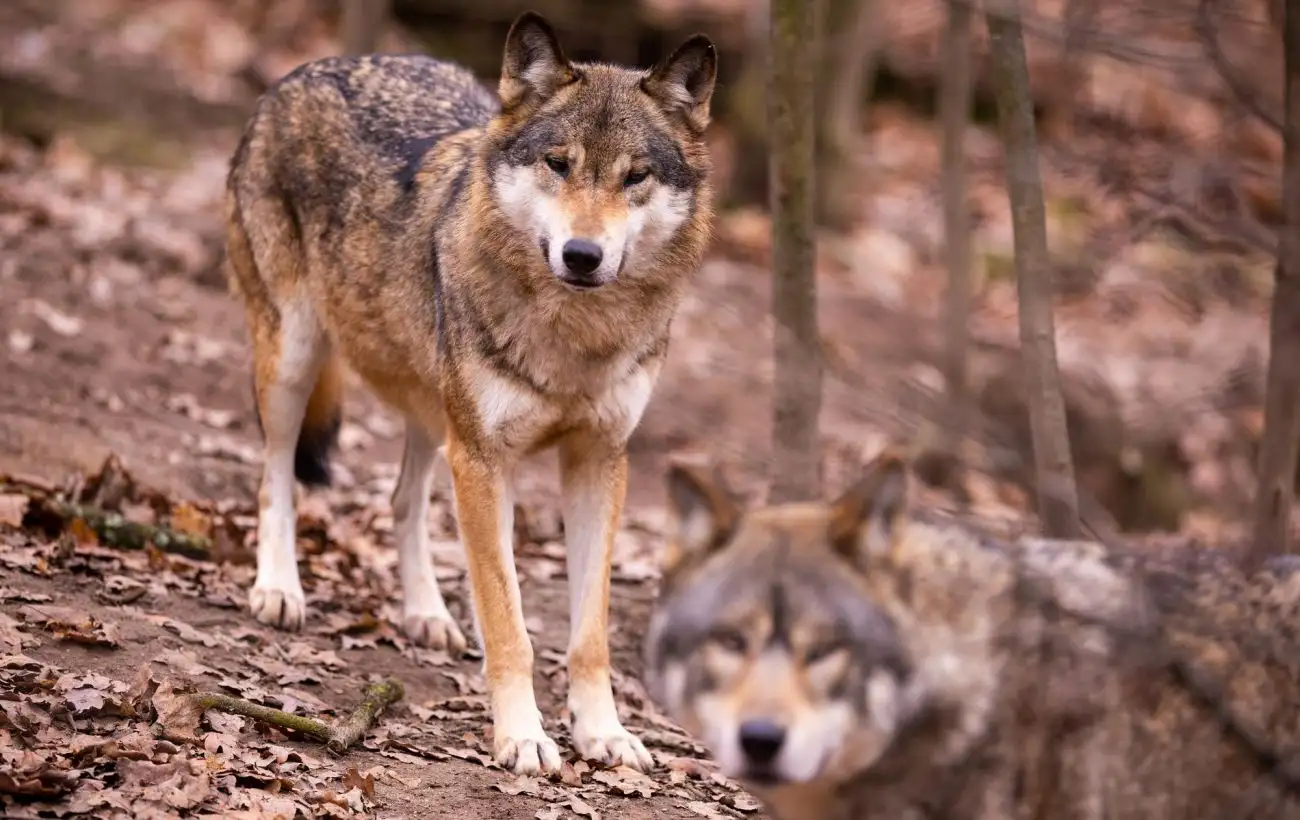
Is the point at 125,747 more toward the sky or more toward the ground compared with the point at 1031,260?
more toward the ground

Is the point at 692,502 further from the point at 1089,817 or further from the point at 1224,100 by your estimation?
the point at 1224,100

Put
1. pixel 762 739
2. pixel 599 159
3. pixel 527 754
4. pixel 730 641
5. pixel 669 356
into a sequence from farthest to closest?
pixel 669 356
pixel 599 159
pixel 527 754
pixel 730 641
pixel 762 739

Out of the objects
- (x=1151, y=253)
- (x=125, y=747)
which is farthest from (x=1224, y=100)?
(x=1151, y=253)

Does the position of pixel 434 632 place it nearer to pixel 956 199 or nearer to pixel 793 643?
pixel 793 643

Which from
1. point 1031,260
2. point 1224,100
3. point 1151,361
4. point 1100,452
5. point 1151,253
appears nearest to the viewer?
point 1224,100

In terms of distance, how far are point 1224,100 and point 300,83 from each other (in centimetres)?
430

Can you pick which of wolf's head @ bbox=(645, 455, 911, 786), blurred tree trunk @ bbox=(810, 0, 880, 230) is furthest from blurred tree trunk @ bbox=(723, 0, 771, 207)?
wolf's head @ bbox=(645, 455, 911, 786)

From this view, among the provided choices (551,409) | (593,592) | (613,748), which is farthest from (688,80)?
(613,748)

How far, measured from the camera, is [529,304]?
5.77 meters

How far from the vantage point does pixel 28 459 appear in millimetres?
7309

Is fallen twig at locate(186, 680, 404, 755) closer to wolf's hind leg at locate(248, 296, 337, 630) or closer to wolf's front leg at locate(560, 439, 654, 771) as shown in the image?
wolf's front leg at locate(560, 439, 654, 771)

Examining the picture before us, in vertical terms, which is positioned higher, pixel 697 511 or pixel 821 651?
pixel 697 511

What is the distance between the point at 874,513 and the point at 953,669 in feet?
1.38

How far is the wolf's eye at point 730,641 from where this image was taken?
3.57m
